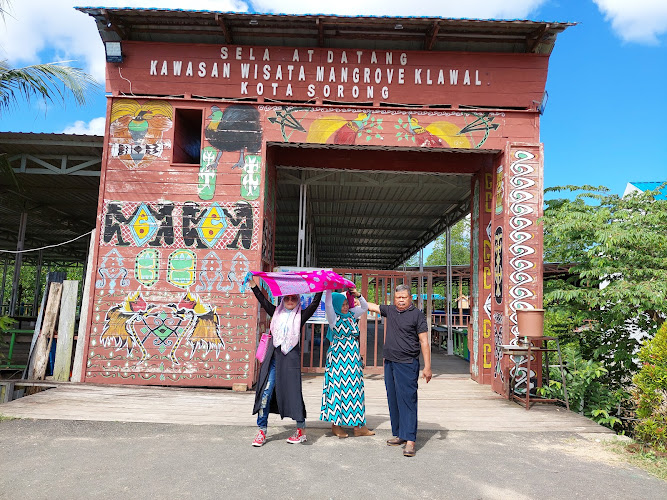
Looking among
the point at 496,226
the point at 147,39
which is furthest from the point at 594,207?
the point at 147,39

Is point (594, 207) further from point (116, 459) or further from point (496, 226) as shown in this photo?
point (116, 459)

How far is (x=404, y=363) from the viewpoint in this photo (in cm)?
483

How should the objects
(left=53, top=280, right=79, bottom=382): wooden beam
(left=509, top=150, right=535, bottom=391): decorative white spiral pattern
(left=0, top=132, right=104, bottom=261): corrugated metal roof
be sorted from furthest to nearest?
(left=0, top=132, right=104, bottom=261): corrugated metal roof < (left=53, top=280, right=79, bottom=382): wooden beam < (left=509, top=150, right=535, bottom=391): decorative white spiral pattern

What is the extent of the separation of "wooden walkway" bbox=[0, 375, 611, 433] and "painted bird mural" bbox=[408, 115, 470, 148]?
4.34 m

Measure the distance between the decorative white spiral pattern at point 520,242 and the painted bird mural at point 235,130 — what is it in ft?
14.8

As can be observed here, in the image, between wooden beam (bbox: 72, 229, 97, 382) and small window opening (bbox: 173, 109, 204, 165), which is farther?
small window opening (bbox: 173, 109, 204, 165)

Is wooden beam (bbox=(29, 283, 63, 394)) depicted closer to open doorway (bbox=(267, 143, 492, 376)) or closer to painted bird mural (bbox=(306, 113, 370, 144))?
open doorway (bbox=(267, 143, 492, 376))

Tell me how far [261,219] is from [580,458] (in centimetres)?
572

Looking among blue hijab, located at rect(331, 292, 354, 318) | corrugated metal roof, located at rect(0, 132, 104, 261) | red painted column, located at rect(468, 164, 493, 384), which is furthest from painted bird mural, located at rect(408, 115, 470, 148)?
corrugated metal roof, located at rect(0, 132, 104, 261)

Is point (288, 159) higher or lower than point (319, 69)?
lower

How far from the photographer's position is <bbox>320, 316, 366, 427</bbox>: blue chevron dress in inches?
204

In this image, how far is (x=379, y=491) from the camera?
3.78m

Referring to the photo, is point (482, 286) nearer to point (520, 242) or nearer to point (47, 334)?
point (520, 242)

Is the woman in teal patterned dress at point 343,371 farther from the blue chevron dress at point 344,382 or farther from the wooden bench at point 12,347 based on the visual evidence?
the wooden bench at point 12,347
